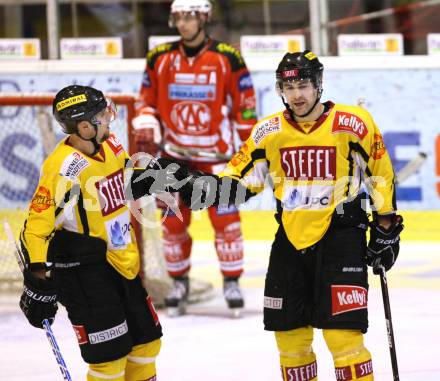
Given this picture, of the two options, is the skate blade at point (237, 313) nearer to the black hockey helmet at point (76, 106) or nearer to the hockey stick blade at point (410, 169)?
the hockey stick blade at point (410, 169)

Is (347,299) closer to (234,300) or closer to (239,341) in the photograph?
(239,341)

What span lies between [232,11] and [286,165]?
4343 millimetres

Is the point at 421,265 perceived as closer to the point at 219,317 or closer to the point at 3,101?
the point at 219,317

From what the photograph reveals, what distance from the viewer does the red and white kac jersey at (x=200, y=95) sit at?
604 centimetres

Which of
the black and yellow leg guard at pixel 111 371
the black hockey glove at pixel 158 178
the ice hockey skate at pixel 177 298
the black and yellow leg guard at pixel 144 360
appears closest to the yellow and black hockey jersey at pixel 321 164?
the black hockey glove at pixel 158 178

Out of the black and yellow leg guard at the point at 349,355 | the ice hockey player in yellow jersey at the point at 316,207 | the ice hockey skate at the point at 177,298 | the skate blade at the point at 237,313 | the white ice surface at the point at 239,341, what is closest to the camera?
the black and yellow leg guard at the point at 349,355

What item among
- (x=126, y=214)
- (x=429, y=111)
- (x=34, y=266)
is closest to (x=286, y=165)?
(x=126, y=214)

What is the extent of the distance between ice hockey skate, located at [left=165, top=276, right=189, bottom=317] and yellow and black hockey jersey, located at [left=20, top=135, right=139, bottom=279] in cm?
200

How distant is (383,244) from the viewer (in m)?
4.04

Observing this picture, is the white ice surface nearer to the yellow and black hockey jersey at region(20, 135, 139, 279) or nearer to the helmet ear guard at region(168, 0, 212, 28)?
the yellow and black hockey jersey at region(20, 135, 139, 279)

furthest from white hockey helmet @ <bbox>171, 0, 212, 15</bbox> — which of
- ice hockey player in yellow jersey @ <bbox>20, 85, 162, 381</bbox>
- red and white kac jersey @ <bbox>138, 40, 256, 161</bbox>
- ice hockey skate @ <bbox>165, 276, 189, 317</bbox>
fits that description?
ice hockey player in yellow jersey @ <bbox>20, 85, 162, 381</bbox>

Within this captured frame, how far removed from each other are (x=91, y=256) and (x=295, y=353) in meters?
0.72

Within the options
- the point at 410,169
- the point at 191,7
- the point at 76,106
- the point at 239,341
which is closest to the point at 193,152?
the point at 191,7

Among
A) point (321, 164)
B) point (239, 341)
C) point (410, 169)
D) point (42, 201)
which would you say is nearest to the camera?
point (42, 201)
